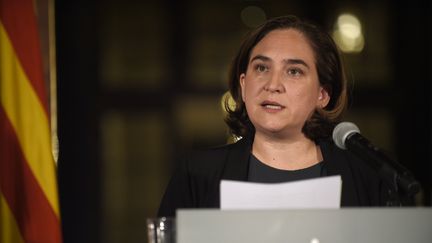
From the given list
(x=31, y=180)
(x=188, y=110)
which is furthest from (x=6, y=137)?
(x=188, y=110)

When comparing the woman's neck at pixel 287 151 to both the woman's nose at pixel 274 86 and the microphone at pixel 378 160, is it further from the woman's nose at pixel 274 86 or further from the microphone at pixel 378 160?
the microphone at pixel 378 160

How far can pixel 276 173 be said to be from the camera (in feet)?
6.85

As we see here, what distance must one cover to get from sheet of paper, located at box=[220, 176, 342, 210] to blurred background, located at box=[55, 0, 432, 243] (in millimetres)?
3913

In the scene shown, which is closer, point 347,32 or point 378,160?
point 378,160

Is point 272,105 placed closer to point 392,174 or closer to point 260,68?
point 260,68

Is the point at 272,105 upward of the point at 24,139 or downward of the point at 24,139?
upward

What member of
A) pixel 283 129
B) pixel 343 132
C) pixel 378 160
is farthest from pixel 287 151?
pixel 378 160

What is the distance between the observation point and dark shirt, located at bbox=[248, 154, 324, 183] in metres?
2.08

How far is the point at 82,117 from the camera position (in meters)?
5.29

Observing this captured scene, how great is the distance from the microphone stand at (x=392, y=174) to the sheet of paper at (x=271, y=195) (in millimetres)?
122

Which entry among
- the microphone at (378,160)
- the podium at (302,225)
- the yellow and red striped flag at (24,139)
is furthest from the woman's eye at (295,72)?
the yellow and red striped flag at (24,139)

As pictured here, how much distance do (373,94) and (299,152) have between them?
370cm

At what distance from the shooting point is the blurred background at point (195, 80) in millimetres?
5551

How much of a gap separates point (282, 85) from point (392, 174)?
2.25ft
